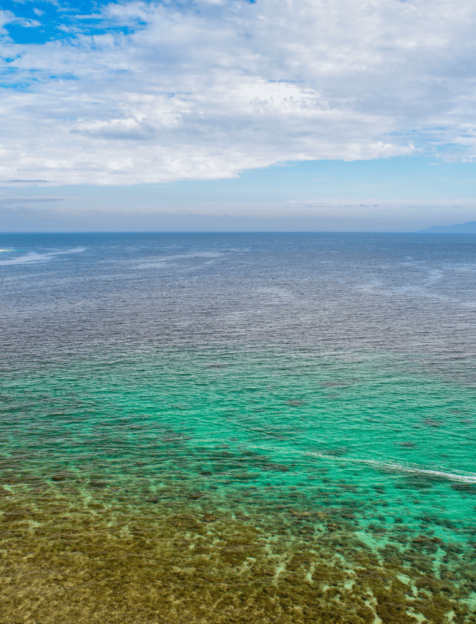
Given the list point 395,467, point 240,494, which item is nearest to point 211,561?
point 240,494

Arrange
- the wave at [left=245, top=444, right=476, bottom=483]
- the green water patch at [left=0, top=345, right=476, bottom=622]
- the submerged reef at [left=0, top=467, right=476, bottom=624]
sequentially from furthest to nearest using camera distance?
the wave at [left=245, top=444, right=476, bottom=483], the green water patch at [left=0, top=345, right=476, bottom=622], the submerged reef at [left=0, top=467, right=476, bottom=624]

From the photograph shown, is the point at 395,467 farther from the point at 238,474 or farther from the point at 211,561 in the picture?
the point at 211,561

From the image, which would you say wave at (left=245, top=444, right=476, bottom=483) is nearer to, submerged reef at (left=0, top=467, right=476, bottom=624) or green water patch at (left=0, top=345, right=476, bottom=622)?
green water patch at (left=0, top=345, right=476, bottom=622)

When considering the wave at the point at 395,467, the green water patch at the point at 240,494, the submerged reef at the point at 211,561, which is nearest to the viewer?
the submerged reef at the point at 211,561

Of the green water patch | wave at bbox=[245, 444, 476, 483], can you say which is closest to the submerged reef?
the green water patch

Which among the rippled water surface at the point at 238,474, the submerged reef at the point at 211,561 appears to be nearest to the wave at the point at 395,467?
the rippled water surface at the point at 238,474

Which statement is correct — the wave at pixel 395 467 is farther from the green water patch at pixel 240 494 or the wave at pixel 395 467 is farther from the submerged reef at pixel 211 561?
the submerged reef at pixel 211 561
